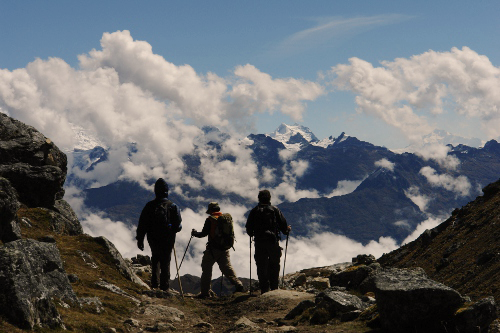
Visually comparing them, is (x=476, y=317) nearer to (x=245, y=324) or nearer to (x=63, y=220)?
(x=245, y=324)

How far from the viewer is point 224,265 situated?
21.8 meters

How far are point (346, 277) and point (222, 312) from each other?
8.23m

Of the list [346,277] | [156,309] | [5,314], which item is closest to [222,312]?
[156,309]

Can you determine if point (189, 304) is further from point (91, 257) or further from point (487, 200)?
point (487, 200)

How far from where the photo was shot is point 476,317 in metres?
10.7

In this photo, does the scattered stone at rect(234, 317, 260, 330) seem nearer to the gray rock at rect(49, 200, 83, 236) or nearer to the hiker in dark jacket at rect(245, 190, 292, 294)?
the hiker in dark jacket at rect(245, 190, 292, 294)

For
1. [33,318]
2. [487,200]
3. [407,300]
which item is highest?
[487,200]

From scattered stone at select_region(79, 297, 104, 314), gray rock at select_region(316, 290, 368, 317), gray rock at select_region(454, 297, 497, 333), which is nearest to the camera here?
gray rock at select_region(454, 297, 497, 333)

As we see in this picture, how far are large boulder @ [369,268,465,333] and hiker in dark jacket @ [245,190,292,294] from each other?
9005 mm

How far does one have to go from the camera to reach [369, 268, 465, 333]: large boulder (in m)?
11.1

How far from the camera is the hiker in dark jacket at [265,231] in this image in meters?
20.5

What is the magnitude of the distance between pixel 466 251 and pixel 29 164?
2756cm

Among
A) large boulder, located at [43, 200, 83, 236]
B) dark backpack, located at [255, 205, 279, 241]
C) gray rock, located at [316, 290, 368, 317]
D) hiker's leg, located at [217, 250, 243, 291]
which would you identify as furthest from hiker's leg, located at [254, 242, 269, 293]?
large boulder, located at [43, 200, 83, 236]

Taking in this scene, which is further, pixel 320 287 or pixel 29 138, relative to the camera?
pixel 29 138
